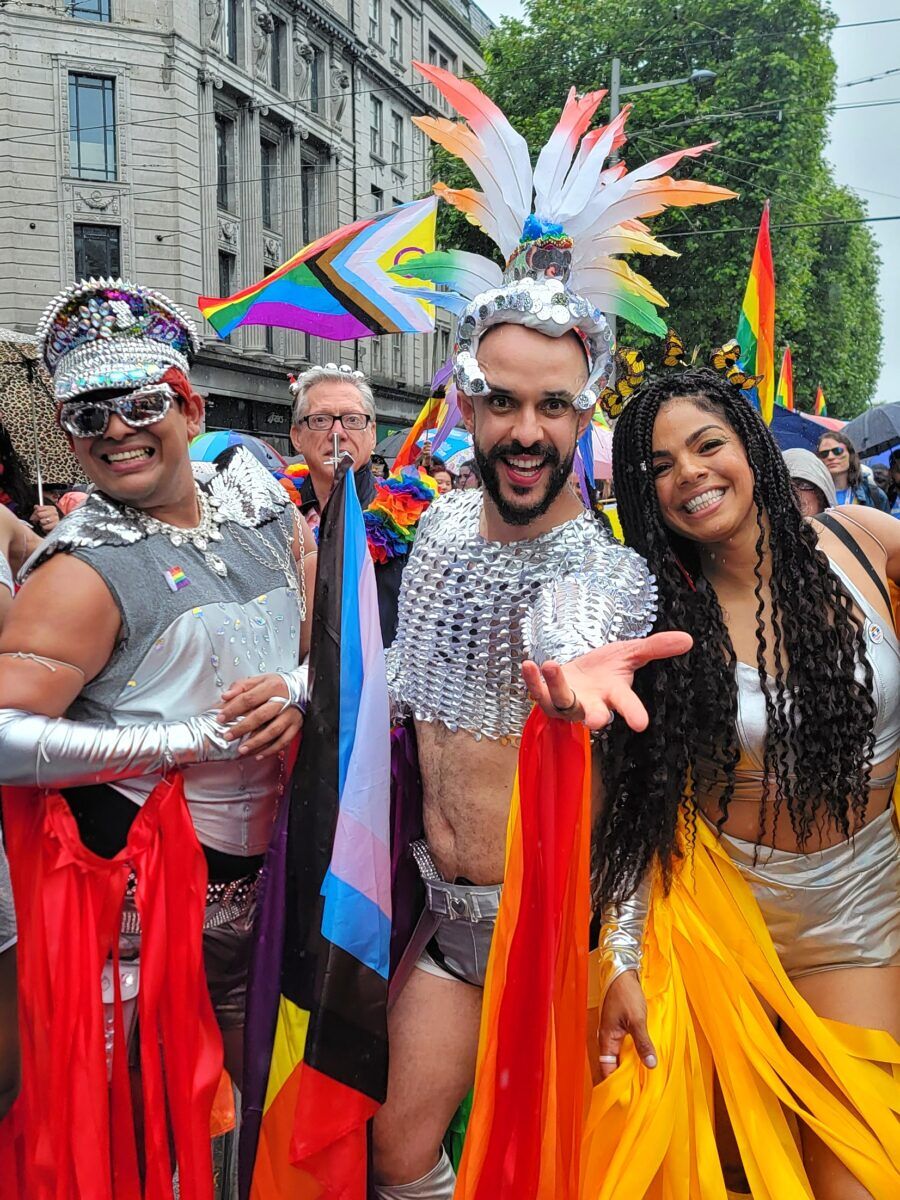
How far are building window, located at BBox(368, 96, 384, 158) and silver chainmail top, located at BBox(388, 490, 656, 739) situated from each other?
2904 cm

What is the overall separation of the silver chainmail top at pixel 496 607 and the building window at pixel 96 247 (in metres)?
20.2

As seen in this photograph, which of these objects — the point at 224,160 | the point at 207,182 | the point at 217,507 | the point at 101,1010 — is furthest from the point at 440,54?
the point at 101,1010

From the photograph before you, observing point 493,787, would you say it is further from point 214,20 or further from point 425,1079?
point 214,20

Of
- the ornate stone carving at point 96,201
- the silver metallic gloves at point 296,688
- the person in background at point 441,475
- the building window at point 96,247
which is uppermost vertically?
the ornate stone carving at point 96,201

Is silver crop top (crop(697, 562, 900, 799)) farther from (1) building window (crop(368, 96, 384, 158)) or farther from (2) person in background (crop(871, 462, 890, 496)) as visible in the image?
(1) building window (crop(368, 96, 384, 158))

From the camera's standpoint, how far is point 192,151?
820 inches

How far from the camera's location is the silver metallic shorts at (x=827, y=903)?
6.76 ft

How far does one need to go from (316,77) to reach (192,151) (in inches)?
256

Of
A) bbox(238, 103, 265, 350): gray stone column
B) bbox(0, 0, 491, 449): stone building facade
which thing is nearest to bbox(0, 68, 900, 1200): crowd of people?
bbox(0, 0, 491, 449): stone building facade

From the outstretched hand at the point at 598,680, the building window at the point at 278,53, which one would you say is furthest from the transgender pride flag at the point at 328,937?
the building window at the point at 278,53

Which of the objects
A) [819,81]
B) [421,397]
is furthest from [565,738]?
[421,397]

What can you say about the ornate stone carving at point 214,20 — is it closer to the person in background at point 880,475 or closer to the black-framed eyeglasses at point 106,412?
the person in background at point 880,475

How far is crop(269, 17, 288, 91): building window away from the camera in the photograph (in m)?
23.8

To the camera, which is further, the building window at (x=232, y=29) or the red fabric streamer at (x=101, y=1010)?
the building window at (x=232, y=29)
